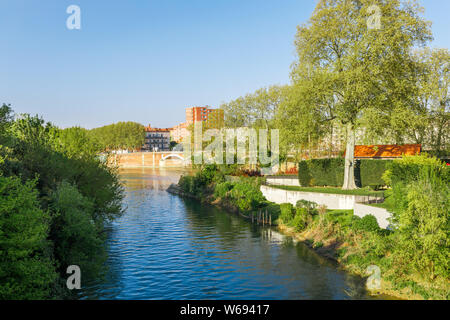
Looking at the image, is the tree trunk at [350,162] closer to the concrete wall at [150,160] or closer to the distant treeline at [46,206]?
the distant treeline at [46,206]

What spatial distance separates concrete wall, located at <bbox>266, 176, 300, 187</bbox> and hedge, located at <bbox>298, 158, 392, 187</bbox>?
6.95 feet

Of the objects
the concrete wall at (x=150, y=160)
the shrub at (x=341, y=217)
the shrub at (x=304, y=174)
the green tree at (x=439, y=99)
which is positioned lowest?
the shrub at (x=341, y=217)

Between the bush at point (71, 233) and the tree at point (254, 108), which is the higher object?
the tree at point (254, 108)

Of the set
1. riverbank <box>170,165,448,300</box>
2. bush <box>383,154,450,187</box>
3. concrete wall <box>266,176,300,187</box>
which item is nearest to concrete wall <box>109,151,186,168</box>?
concrete wall <box>266,176,300,187</box>

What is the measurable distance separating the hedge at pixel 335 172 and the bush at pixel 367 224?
16450 millimetres

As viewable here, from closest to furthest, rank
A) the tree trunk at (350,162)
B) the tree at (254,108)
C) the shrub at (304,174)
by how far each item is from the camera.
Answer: the tree trunk at (350,162) → the shrub at (304,174) → the tree at (254,108)

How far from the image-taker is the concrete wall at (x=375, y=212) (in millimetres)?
27141

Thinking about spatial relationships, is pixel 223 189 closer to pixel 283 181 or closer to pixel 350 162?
pixel 283 181

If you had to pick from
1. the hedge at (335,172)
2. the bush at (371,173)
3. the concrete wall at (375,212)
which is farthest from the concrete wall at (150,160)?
the concrete wall at (375,212)

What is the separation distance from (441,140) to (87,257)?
53223mm

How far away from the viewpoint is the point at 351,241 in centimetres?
2714

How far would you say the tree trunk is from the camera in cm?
4119
